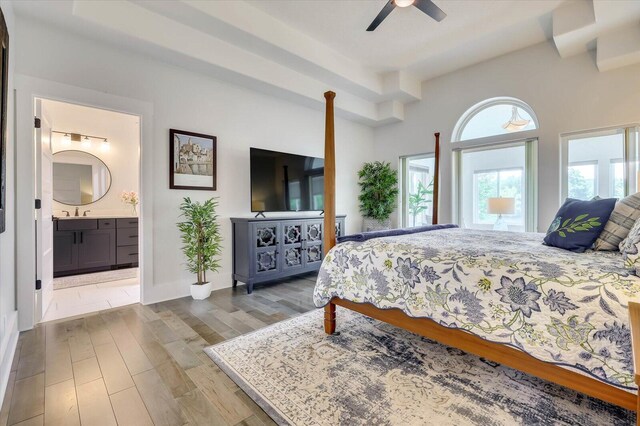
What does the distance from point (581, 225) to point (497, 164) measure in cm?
321

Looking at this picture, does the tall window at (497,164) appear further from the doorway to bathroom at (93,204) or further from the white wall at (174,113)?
the doorway to bathroom at (93,204)

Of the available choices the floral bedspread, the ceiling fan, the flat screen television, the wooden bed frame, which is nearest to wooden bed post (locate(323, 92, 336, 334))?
the wooden bed frame

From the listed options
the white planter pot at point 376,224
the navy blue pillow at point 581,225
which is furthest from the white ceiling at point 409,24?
the white planter pot at point 376,224

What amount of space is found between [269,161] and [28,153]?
2.38m

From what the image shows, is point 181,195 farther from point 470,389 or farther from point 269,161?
point 470,389

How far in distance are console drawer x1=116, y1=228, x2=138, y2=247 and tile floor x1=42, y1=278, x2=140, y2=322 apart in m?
1.00

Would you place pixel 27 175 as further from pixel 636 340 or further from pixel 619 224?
pixel 619 224

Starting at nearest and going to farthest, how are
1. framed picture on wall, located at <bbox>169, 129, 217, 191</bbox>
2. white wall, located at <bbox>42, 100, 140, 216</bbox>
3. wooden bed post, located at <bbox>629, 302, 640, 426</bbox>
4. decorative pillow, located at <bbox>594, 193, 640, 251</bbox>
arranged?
wooden bed post, located at <bbox>629, 302, 640, 426</bbox>, decorative pillow, located at <bbox>594, 193, 640, 251</bbox>, framed picture on wall, located at <bbox>169, 129, 217, 191</bbox>, white wall, located at <bbox>42, 100, 140, 216</bbox>

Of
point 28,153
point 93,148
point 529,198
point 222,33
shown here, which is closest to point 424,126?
point 529,198

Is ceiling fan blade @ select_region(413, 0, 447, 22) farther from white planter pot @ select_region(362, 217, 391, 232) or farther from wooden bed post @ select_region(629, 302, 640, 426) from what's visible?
white planter pot @ select_region(362, 217, 391, 232)

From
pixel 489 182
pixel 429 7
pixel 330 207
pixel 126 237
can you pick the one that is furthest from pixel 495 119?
pixel 126 237

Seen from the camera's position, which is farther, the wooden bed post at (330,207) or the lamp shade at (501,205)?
the lamp shade at (501,205)

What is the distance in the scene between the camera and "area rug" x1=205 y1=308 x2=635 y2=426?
1423 mm

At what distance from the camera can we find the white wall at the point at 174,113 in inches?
106
